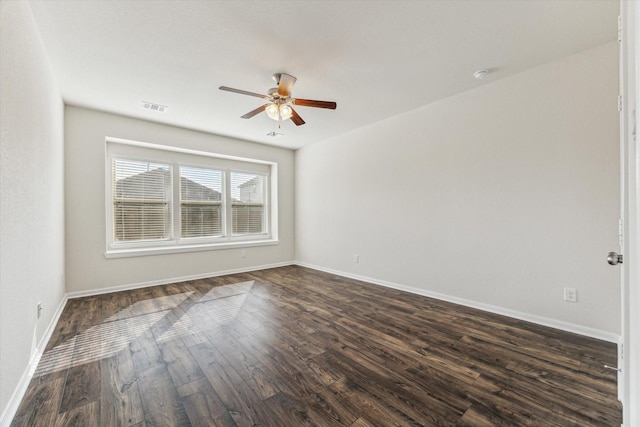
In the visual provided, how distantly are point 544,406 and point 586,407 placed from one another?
24 cm

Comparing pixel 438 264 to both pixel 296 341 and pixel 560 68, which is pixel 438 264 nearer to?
pixel 296 341

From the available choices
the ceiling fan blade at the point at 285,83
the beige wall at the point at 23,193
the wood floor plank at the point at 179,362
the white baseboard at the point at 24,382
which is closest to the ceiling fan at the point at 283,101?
the ceiling fan blade at the point at 285,83

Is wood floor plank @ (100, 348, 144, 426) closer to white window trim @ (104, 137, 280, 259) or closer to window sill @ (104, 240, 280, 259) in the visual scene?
window sill @ (104, 240, 280, 259)

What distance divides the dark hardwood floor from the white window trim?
1217mm

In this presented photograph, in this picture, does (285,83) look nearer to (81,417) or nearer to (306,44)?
(306,44)

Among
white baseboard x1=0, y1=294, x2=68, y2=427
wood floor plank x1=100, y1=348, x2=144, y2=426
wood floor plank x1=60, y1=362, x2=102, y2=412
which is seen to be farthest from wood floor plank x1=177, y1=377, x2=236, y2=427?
white baseboard x1=0, y1=294, x2=68, y2=427

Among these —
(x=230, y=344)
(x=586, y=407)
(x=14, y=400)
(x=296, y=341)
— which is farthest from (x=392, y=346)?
(x=14, y=400)

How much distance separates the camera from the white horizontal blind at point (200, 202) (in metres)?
4.97

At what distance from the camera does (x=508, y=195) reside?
2.98m

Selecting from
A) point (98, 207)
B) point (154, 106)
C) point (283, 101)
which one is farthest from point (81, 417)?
point (154, 106)

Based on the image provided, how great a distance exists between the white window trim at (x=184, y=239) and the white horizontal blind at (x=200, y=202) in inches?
6.2

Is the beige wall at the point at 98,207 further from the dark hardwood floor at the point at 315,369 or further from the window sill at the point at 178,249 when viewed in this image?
the dark hardwood floor at the point at 315,369

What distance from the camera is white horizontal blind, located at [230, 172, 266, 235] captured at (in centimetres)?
563

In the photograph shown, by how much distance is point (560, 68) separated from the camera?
8.59ft
